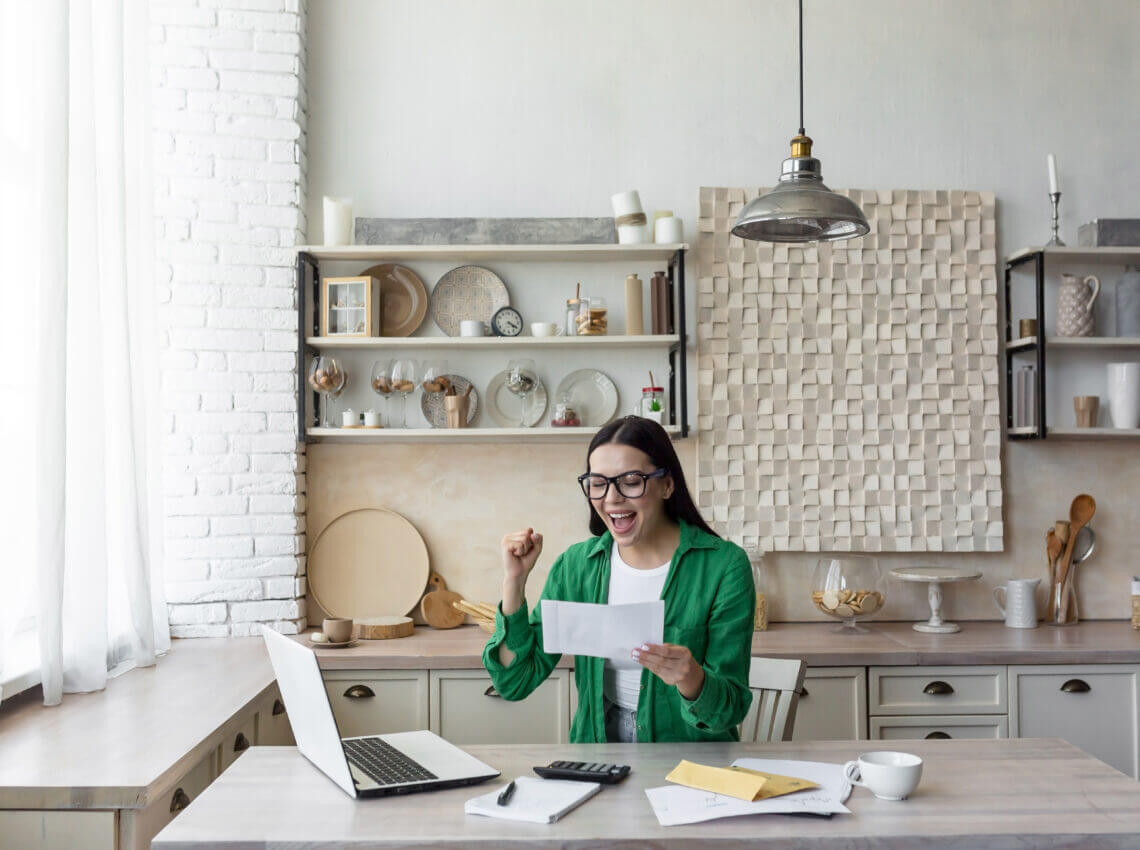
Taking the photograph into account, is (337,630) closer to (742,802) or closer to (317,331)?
(317,331)

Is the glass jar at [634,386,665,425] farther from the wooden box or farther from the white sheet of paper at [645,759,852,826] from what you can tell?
the white sheet of paper at [645,759,852,826]

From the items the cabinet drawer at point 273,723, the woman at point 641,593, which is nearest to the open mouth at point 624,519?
the woman at point 641,593

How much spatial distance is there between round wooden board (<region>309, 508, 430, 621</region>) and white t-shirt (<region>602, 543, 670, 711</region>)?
151cm

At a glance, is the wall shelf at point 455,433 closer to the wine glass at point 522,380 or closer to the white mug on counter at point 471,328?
the wine glass at point 522,380

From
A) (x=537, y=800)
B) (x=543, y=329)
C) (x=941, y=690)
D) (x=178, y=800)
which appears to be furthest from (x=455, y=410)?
(x=537, y=800)

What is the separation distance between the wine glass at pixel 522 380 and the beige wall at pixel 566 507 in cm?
16

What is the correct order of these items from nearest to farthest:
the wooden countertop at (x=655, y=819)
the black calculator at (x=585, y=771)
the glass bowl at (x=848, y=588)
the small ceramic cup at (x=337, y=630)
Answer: the wooden countertop at (x=655, y=819) → the black calculator at (x=585, y=771) → the small ceramic cup at (x=337, y=630) → the glass bowl at (x=848, y=588)

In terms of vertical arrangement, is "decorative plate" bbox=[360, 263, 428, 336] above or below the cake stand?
above

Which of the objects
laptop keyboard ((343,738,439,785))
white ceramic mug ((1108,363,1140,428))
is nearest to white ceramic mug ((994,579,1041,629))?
Result: white ceramic mug ((1108,363,1140,428))

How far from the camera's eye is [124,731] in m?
2.42

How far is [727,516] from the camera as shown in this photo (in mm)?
3891

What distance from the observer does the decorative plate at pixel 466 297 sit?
3.91 metres

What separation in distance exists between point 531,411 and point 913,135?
1.81 m

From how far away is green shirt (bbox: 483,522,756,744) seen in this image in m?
2.28
